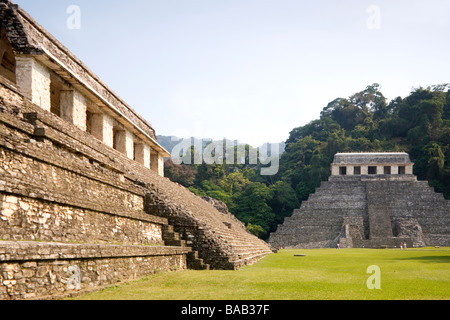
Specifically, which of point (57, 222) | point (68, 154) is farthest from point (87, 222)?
point (68, 154)

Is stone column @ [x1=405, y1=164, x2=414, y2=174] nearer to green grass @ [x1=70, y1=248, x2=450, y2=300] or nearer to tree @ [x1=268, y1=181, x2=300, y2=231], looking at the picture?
tree @ [x1=268, y1=181, x2=300, y2=231]

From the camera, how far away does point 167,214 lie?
11195 millimetres

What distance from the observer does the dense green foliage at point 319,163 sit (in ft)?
135

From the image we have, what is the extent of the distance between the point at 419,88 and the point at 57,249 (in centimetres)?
5614

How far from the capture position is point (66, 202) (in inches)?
271

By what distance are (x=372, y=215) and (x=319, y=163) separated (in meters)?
13.1

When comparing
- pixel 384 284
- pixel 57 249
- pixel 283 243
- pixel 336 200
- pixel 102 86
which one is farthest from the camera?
pixel 336 200

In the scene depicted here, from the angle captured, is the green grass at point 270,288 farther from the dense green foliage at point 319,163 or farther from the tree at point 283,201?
the tree at point 283,201

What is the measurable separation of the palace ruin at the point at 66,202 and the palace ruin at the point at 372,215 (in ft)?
71.7

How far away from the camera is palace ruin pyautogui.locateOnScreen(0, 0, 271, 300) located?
5609 mm

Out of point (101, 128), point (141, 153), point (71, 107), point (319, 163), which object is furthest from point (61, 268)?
point (319, 163)

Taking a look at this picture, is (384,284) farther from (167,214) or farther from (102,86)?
(102,86)
